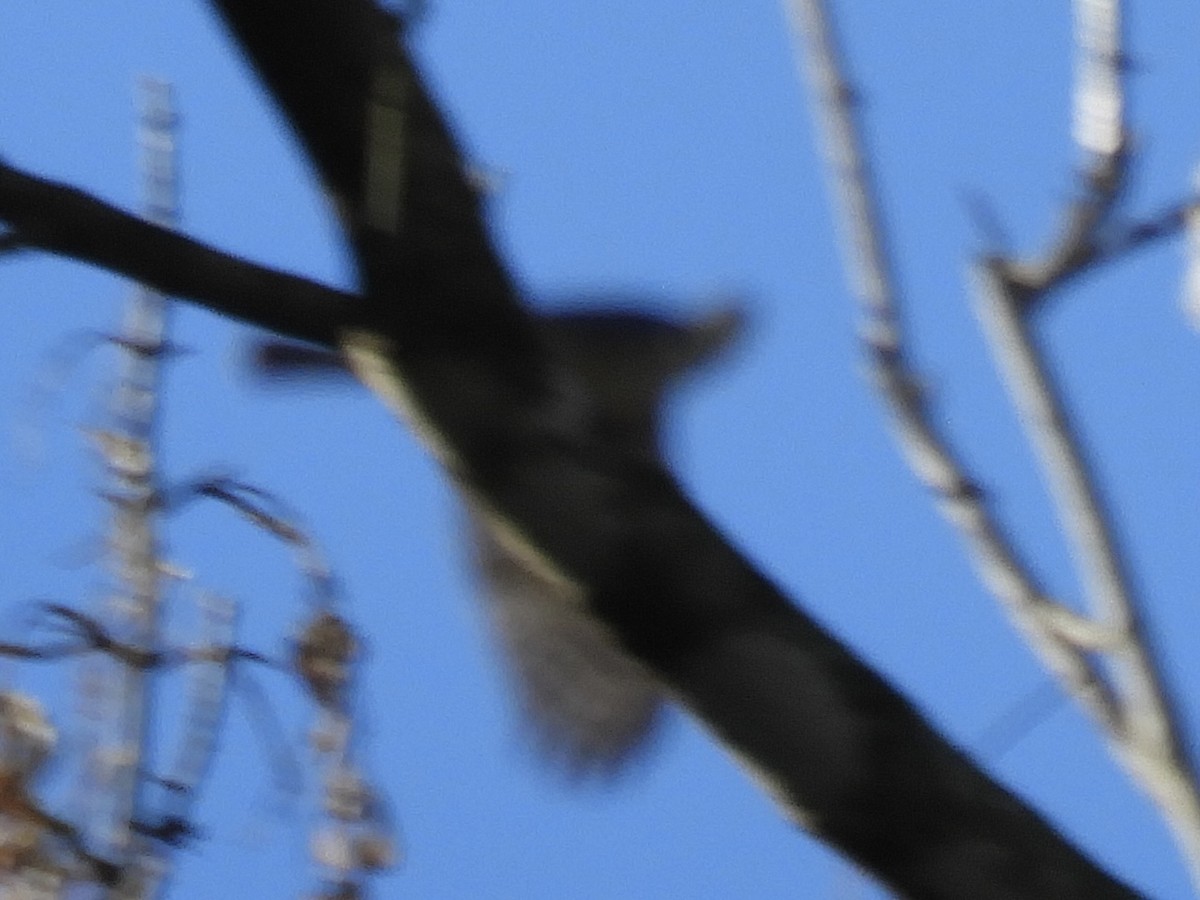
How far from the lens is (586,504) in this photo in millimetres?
638

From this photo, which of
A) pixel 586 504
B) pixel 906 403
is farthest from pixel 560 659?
pixel 586 504

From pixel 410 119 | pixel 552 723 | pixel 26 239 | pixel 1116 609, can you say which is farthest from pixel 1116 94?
pixel 552 723

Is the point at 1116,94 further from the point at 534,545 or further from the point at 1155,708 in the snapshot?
the point at 534,545

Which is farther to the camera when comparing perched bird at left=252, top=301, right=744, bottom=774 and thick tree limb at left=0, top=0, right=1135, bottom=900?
perched bird at left=252, top=301, right=744, bottom=774

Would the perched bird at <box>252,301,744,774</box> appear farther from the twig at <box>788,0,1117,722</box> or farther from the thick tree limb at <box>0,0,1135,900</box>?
the thick tree limb at <box>0,0,1135,900</box>

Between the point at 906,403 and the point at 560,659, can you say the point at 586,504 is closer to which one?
the point at 906,403

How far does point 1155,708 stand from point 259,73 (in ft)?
1.75

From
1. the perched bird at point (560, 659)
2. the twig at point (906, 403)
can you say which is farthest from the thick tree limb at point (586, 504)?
the perched bird at point (560, 659)

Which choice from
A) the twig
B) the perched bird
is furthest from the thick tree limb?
the perched bird

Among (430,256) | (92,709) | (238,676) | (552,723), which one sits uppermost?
(430,256)

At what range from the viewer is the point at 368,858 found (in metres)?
0.96

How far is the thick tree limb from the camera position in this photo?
2.03ft

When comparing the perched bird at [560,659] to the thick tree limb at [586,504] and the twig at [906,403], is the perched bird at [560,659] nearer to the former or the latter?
the twig at [906,403]

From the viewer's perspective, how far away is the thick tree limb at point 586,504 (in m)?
0.62
